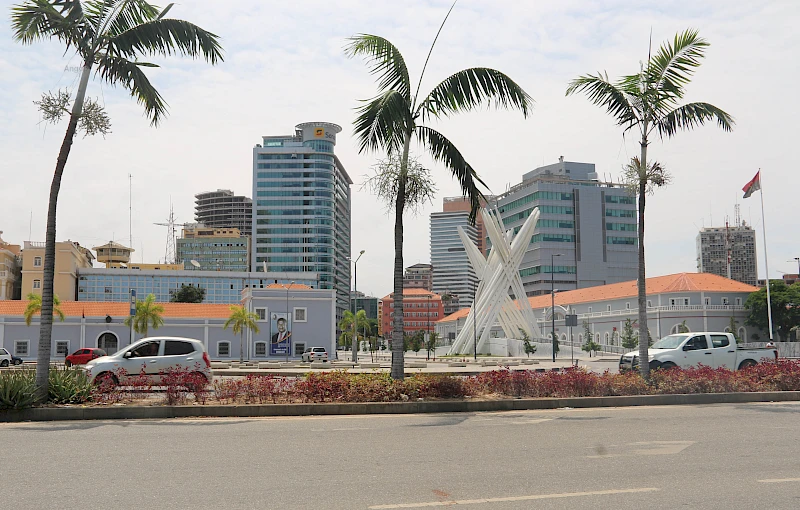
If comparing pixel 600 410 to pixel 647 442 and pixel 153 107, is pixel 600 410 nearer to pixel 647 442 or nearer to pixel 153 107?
pixel 647 442

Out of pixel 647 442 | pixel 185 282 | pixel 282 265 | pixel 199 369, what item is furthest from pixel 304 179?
pixel 647 442

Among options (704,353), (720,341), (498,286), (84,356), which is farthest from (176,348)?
(498,286)

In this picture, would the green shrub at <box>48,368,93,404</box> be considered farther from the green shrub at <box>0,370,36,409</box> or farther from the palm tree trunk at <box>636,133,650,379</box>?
the palm tree trunk at <box>636,133,650,379</box>

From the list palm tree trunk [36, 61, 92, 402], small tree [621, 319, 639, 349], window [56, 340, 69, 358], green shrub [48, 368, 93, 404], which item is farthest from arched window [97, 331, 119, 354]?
small tree [621, 319, 639, 349]

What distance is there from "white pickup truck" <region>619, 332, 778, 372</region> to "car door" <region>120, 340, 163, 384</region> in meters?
13.9

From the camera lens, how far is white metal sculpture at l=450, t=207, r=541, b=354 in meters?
73.5

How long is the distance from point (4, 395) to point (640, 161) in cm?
1587

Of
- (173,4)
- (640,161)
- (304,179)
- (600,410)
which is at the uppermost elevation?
(304,179)

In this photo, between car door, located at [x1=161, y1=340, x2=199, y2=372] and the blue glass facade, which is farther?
the blue glass facade

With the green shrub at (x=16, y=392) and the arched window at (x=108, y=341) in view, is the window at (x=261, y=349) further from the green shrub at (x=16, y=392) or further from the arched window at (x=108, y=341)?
the green shrub at (x=16, y=392)

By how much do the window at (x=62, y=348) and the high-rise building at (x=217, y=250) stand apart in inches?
4518

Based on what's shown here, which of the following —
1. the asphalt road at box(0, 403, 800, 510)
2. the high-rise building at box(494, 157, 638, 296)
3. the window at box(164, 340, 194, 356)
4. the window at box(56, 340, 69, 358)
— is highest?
the high-rise building at box(494, 157, 638, 296)

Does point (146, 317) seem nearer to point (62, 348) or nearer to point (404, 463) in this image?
point (62, 348)

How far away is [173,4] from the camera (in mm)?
15445
